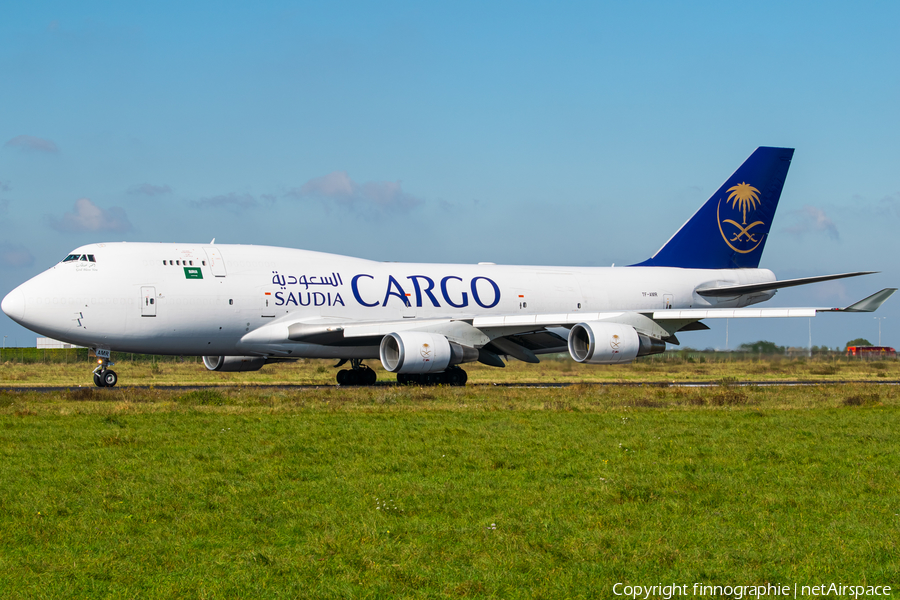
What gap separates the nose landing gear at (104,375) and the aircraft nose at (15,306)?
93.1 inches

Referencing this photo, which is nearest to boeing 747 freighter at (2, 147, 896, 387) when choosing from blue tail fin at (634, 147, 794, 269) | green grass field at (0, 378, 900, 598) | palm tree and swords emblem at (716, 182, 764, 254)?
blue tail fin at (634, 147, 794, 269)

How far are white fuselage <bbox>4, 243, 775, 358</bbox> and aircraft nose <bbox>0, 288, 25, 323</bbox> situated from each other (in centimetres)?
3

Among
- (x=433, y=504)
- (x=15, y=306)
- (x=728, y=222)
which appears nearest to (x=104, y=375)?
(x=15, y=306)

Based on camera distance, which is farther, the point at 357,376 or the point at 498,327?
the point at 357,376

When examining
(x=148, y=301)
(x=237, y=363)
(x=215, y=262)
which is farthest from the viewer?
(x=237, y=363)

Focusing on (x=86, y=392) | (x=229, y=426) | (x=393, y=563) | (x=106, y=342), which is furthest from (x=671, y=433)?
(x=106, y=342)

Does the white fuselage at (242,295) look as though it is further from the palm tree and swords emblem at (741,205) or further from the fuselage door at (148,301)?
the palm tree and swords emblem at (741,205)

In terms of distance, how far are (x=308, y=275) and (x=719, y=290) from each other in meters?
15.8

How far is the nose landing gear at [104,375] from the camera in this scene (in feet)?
77.4

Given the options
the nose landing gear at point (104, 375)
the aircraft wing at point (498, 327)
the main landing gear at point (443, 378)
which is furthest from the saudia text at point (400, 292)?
the nose landing gear at point (104, 375)

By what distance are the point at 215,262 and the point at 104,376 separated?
167 inches

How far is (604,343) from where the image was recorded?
979 inches

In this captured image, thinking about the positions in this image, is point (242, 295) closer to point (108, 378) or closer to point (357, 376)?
point (108, 378)

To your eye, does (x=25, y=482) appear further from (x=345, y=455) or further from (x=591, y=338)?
(x=591, y=338)
